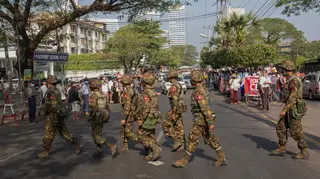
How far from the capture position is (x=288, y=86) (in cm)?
613

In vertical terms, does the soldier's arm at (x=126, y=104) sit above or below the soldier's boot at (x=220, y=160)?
above

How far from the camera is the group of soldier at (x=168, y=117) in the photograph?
5.72 m

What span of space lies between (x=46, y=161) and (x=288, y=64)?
491 cm

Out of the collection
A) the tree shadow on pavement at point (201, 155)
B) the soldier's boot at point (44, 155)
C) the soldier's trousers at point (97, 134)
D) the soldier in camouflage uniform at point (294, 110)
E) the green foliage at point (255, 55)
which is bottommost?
the soldier's boot at point (44, 155)

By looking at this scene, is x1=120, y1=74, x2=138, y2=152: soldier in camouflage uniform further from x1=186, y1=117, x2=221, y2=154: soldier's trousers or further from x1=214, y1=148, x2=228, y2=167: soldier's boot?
x1=214, y1=148, x2=228, y2=167: soldier's boot

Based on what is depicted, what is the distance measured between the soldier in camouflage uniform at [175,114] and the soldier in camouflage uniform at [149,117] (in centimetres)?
61

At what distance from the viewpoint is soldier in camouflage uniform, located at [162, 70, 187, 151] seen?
6.78 metres

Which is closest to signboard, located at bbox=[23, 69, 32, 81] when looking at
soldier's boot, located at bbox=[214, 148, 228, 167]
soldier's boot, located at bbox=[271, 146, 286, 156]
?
soldier's boot, located at bbox=[214, 148, 228, 167]

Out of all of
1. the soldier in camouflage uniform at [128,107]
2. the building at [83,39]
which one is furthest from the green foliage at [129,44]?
the soldier in camouflage uniform at [128,107]

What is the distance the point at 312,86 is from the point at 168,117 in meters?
13.4

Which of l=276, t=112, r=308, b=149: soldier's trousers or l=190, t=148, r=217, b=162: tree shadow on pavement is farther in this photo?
l=190, t=148, r=217, b=162: tree shadow on pavement

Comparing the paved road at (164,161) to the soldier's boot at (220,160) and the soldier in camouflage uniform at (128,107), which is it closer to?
the soldier's boot at (220,160)

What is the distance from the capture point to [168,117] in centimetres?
707

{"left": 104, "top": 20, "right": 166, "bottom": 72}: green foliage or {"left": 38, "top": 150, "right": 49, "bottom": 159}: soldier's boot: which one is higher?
{"left": 104, "top": 20, "right": 166, "bottom": 72}: green foliage
